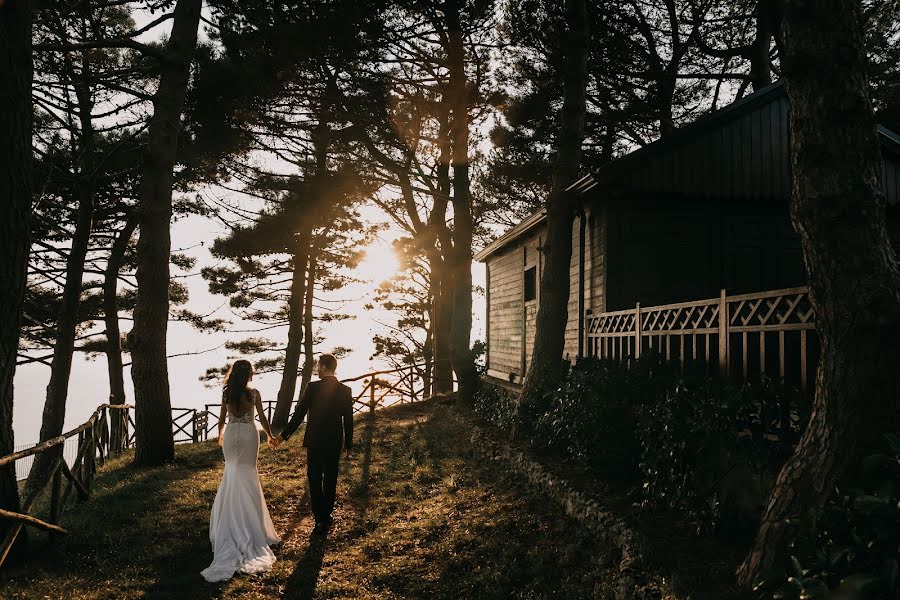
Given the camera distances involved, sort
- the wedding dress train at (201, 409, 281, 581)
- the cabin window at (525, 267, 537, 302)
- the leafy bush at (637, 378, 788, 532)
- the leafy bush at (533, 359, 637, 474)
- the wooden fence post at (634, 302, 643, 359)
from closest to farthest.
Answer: the leafy bush at (637, 378, 788, 532) < the wedding dress train at (201, 409, 281, 581) < the leafy bush at (533, 359, 637, 474) < the wooden fence post at (634, 302, 643, 359) < the cabin window at (525, 267, 537, 302)

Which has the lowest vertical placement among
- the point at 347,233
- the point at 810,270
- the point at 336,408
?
the point at 336,408

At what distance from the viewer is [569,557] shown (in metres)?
5.57

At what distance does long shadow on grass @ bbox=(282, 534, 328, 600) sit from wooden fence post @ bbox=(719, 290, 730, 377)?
4274 mm

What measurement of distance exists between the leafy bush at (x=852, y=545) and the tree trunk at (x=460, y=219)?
1356cm

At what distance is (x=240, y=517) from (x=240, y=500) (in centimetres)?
18

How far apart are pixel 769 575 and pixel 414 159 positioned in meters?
16.9

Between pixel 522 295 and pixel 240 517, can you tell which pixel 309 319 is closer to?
pixel 522 295

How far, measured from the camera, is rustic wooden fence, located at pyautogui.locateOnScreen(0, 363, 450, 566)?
19.1 feet

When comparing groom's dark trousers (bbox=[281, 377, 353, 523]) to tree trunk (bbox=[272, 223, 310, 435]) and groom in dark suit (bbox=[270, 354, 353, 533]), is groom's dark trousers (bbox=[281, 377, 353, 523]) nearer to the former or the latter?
groom in dark suit (bbox=[270, 354, 353, 533])

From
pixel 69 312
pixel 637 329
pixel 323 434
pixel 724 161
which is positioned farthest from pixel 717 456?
pixel 69 312

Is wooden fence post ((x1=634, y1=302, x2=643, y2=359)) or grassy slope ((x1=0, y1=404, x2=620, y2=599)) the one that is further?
wooden fence post ((x1=634, y1=302, x2=643, y2=359))

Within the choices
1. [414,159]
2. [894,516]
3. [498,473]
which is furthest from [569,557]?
[414,159]

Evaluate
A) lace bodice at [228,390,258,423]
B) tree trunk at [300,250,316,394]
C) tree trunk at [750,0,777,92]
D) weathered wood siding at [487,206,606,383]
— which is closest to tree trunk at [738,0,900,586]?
lace bodice at [228,390,258,423]

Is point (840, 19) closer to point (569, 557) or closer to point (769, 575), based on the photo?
point (769, 575)
